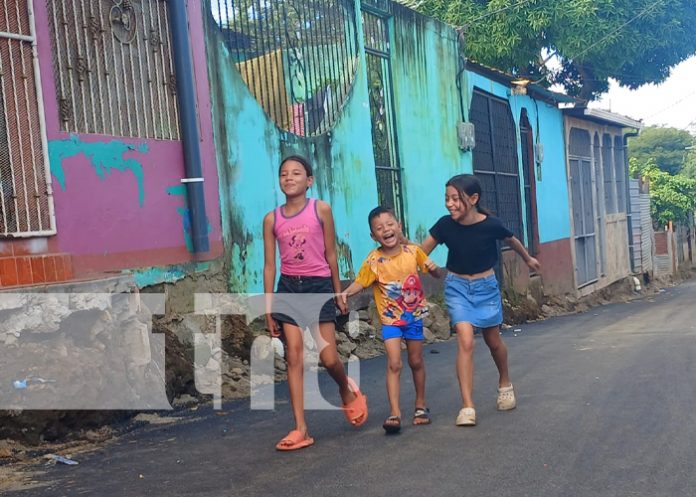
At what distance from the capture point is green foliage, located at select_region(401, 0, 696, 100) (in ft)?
79.6

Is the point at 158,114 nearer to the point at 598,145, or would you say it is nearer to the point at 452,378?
the point at 452,378

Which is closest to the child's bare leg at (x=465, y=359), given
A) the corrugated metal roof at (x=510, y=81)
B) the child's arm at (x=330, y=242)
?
the child's arm at (x=330, y=242)

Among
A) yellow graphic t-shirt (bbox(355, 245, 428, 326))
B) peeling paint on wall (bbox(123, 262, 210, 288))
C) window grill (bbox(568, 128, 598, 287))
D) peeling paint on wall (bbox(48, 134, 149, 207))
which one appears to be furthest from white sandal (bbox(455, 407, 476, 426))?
window grill (bbox(568, 128, 598, 287))

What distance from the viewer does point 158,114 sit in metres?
7.74

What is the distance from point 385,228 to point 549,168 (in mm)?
15689

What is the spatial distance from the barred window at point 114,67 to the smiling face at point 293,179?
2223 millimetres

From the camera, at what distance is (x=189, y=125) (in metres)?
7.91

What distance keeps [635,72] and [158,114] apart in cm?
2318

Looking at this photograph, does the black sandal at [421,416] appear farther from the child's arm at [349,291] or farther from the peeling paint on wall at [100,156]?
the peeling paint on wall at [100,156]

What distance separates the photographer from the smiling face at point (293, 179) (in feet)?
17.3

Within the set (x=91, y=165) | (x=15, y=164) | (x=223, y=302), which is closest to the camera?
(x=15, y=164)

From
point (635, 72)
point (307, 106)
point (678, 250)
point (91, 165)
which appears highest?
point (635, 72)

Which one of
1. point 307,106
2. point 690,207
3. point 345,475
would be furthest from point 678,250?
point 345,475

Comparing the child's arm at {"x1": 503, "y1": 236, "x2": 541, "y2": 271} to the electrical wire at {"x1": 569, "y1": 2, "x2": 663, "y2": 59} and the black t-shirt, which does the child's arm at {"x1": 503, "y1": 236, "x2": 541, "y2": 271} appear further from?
the electrical wire at {"x1": 569, "y1": 2, "x2": 663, "y2": 59}
